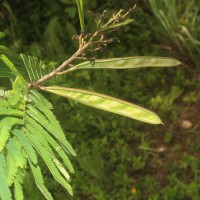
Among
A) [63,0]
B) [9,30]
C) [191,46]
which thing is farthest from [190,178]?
[9,30]

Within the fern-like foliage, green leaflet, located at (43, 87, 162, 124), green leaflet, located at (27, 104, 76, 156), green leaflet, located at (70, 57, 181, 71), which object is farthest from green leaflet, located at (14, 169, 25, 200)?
green leaflet, located at (70, 57, 181, 71)

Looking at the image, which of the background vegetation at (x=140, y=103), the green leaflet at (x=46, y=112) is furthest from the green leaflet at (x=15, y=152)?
the background vegetation at (x=140, y=103)

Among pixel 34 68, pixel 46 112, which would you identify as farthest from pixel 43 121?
pixel 34 68

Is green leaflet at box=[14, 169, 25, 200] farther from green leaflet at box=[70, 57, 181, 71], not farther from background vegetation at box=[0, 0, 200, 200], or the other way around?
background vegetation at box=[0, 0, 200, 200]

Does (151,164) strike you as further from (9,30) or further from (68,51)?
(9,30)

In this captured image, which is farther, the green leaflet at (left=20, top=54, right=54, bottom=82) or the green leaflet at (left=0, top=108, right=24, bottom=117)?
the green leaflet at (left=20, top=54, right=54, bottom=82)

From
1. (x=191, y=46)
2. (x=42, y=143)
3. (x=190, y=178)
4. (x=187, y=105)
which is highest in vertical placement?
(x=42, y=143)

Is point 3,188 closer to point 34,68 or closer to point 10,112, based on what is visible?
point 10,112
